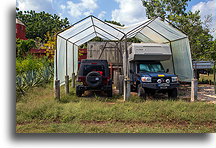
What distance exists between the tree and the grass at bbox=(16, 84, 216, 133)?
105 feet

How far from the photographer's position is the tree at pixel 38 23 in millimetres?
40056

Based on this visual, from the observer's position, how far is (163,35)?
10.4m

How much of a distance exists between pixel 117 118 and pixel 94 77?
2.82 m

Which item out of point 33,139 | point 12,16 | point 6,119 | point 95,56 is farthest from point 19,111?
point 95,56

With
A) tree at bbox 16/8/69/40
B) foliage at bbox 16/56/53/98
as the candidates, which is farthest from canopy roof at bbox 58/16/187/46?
tree at bbox 16/8/69/40

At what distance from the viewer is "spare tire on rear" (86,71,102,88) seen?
27.2 ft

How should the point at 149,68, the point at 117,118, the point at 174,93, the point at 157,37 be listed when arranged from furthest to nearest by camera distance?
the point at 157,37 → the point at 149,68 → the point at 174,93 → the point at 117,118

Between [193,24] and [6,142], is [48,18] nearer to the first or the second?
[193,24]

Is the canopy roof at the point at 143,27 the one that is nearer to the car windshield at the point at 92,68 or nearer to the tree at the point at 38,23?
the car windshield at the point at 92,68

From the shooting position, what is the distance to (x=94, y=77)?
828 centimetres

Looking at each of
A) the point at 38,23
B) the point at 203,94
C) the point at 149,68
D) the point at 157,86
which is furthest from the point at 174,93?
the point at 38,23

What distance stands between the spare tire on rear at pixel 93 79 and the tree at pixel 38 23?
99.2 ft

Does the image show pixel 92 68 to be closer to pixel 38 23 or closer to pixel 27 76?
pixel 27 76

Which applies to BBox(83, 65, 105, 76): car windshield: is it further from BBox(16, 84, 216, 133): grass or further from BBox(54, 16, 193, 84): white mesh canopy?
BBox(16, 84, 216, 133): grass
